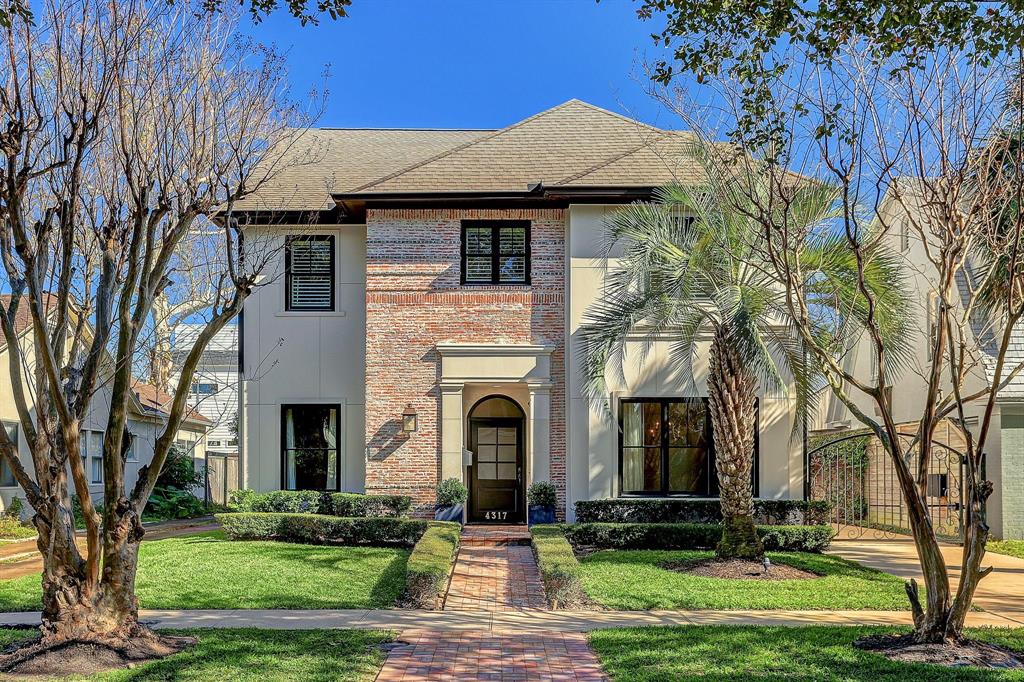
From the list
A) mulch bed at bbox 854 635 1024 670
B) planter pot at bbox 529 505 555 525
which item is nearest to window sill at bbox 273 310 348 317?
planter pot at bbox 529 505 555 525

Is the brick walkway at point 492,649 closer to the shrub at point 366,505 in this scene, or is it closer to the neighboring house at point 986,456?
the shrub at point 366,505

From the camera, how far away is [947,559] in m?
15.2

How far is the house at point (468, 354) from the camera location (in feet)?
60.8

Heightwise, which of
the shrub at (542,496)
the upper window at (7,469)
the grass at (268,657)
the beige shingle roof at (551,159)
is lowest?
the grass at (268,657)

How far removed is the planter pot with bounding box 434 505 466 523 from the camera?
58.2 feet

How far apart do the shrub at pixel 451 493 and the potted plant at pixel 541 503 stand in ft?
4.14

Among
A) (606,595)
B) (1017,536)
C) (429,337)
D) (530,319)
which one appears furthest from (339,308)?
(1017,536)

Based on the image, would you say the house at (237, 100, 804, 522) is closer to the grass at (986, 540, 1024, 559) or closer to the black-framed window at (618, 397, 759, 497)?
the black-framed window at (618, 397, 759, 497)

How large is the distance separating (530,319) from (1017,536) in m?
9.97

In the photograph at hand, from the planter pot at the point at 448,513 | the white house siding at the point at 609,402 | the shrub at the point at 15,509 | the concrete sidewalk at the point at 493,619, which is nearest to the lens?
the concrete sidewalk at the point at 493,619

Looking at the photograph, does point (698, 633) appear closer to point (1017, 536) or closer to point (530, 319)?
point (530, 319)

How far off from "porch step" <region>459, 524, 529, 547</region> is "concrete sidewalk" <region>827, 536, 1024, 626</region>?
5.38 meters

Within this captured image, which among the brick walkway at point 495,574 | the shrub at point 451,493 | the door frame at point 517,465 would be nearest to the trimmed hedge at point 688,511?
the brick walkway at point 495,574

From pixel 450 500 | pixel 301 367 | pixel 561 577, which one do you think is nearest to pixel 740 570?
pixel 561 577
